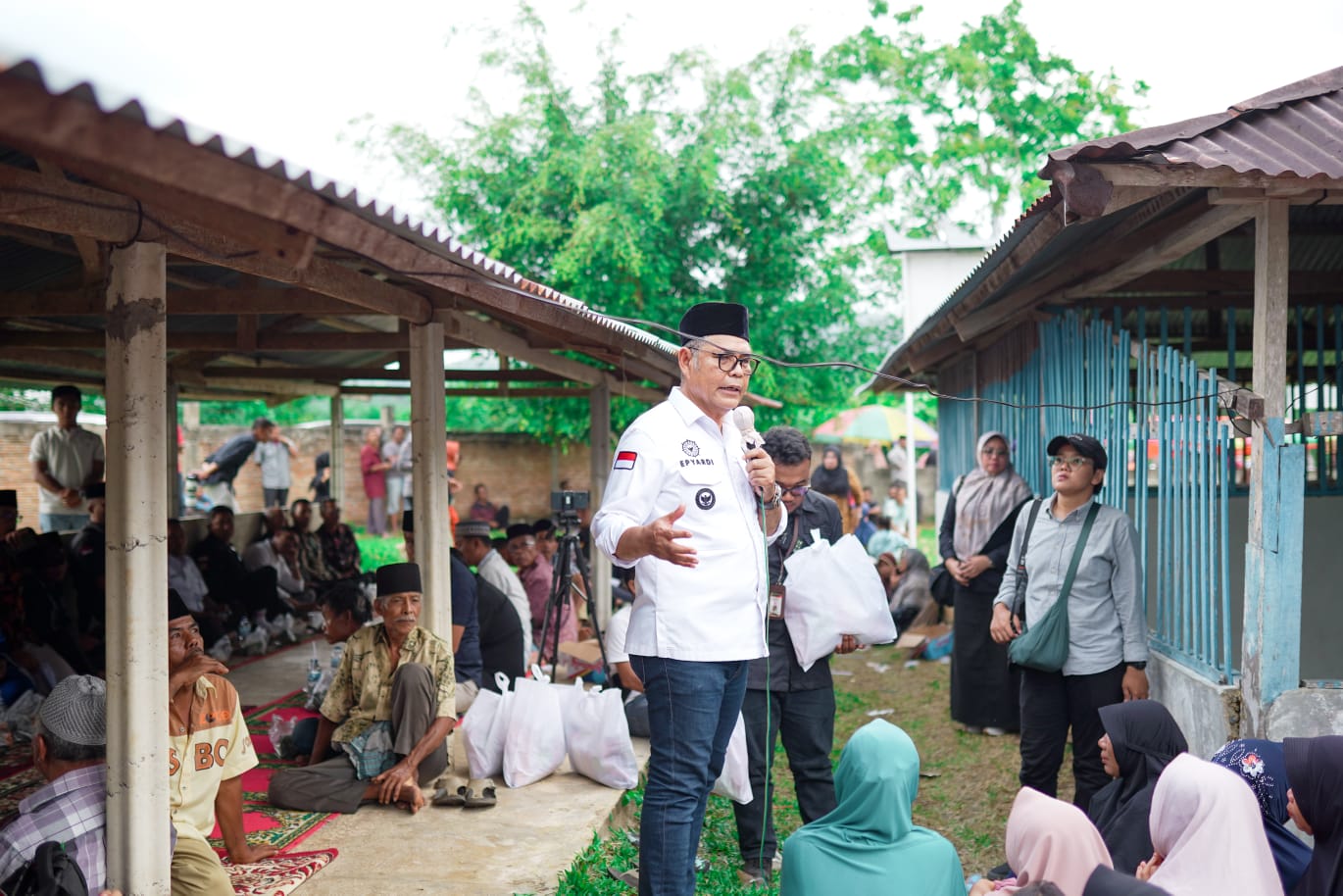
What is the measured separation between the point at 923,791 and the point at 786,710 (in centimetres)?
205

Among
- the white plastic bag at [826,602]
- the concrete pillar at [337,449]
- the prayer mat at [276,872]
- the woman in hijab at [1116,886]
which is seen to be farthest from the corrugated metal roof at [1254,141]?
the concrete pillar at [337,449]

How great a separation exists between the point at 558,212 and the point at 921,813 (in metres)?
10.9

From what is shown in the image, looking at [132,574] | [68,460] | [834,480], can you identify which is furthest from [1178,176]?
[834,480]

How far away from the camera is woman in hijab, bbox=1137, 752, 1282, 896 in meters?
2.78

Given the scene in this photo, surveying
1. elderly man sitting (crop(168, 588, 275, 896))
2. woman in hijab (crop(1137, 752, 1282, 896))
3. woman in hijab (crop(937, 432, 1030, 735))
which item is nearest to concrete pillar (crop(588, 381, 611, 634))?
woman in hijab (crop(937, 432, 1030, 735))

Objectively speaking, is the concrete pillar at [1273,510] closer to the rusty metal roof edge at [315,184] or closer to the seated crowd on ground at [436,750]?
the seated crowd on ground at [436,750]

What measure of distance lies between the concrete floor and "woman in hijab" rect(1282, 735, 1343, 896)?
2.42 metres

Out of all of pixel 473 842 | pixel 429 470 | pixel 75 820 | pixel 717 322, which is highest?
pixel 717 322

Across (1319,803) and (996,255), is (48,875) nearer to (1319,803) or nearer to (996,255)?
(1319,803)

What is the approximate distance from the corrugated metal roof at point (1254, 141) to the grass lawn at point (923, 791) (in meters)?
2.92

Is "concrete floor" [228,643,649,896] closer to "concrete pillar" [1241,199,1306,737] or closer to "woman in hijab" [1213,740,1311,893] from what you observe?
"woman in hijab" [1213,740,1311,893]

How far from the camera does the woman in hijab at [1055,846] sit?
2.88m

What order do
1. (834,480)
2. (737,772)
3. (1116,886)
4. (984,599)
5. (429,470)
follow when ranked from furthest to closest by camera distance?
(834,480), (984,599), (429,470), (737,772), (1116,886)

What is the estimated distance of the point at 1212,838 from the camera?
9.26ft
